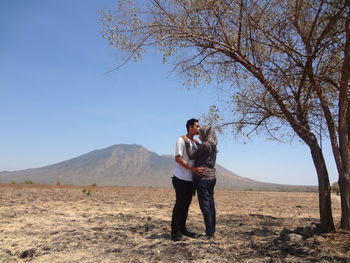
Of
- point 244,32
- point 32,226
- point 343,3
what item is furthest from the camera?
point 32,226

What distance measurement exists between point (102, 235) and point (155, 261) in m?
2.33

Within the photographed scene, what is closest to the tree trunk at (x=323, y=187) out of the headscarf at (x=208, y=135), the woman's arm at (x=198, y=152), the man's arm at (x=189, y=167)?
the headscarf at (x=208, y=135)

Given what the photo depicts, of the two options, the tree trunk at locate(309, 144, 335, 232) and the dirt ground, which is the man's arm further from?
the tree trunk at locate(309, 144, 335, 232)

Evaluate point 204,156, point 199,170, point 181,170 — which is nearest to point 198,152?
point 204,156

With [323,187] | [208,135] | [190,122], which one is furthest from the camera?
[323,187]

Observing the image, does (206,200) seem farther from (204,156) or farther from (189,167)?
(204,156)

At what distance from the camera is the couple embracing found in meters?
7.00

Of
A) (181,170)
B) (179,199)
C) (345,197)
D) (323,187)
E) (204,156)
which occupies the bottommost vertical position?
(179,199)

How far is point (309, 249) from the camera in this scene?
621cm

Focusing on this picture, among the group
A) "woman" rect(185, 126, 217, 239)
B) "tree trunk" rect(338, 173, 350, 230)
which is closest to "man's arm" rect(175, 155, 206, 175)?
"woman" rect(185, 126, 217, 239)

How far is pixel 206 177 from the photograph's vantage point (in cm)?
705

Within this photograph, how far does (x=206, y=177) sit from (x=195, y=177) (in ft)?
0.68

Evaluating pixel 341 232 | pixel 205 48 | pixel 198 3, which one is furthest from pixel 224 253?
pixel 198 3

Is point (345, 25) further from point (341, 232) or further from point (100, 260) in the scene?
point (100, 260)
